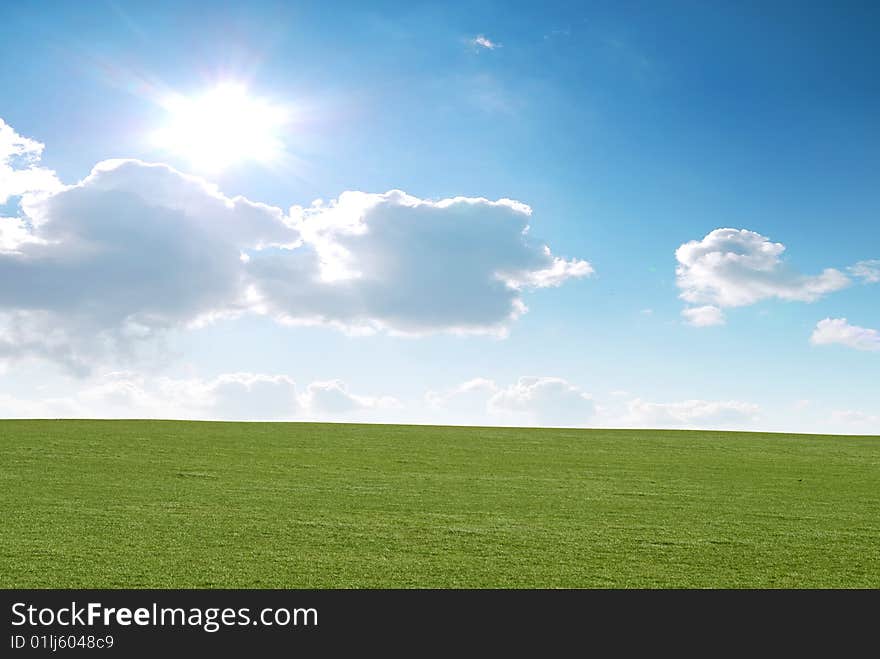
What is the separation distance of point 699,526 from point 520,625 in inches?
191

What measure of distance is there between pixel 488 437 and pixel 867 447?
42.5 feet

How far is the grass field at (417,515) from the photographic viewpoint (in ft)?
23.8

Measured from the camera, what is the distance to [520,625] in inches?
235

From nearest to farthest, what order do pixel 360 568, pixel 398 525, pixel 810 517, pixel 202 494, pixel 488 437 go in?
pixel 360 568, pixel 398 525, pixel 810 517, pixel 202 494, pixel 488 437

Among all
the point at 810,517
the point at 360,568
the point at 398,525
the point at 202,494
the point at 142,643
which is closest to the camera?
the point at 142,643

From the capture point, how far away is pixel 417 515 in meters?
10.0

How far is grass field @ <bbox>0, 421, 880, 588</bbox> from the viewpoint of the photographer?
724 centimetres

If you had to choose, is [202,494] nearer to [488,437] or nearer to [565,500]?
[565,500]

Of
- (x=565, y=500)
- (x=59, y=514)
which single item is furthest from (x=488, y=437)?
(x=59, y=514)

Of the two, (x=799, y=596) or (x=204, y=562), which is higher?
(x=204, y=562)

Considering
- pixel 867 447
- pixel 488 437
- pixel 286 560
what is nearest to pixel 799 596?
pixel 286 560

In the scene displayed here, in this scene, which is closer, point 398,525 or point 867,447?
point 398,525

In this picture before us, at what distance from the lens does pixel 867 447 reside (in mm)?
23047

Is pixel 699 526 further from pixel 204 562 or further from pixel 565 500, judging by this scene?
pixel 204 562
